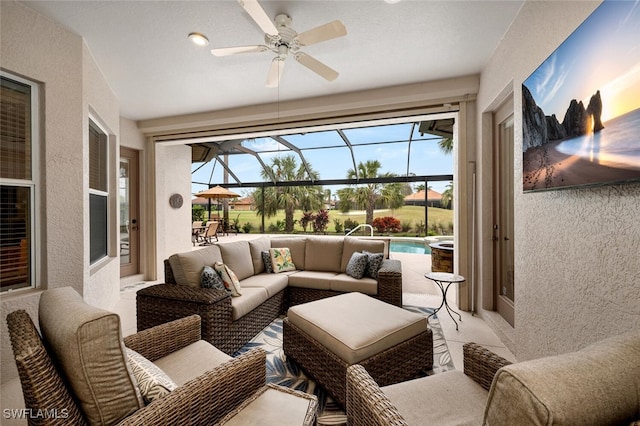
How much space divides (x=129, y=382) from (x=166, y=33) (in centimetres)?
271

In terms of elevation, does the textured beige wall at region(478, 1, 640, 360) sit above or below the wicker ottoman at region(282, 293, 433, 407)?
above

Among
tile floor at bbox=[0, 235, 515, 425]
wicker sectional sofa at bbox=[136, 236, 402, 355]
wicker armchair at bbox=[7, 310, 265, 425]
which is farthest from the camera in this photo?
wicker sectional sofa at bbox=[136, 236, 402, 355]

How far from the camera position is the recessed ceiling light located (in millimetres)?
2465

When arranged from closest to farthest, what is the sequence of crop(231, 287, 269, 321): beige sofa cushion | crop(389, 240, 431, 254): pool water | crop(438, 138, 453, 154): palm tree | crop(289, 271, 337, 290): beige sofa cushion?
crop(231, 287, 269, 321): beige sofa cushion
crop(289, 271, 337, 290): beige sofa cushion
crop(438, 138, 453, 154): palm tree
crop(389, 240, 431, 254): pool water

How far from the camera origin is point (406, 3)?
6.96 feet

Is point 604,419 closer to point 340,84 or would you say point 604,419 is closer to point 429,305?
point 429,305

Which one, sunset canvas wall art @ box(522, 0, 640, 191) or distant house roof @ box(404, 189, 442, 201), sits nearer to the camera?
sunset canvas wall art @ box(522, 0, 640, 191)

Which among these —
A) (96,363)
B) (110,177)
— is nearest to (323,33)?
(96,363)

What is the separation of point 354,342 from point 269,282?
1.63 m

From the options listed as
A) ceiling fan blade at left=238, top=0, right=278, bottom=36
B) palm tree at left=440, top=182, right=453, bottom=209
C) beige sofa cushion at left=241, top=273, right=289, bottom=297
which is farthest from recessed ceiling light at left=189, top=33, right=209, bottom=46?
palm tree at left=440, top=182, right=453, bottom=209

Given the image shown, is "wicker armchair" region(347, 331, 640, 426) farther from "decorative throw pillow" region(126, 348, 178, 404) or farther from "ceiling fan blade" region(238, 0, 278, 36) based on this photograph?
"ceiling fan blade" region(238, 0, 278, 36)

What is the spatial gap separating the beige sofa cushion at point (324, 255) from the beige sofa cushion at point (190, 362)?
2233 millimetres

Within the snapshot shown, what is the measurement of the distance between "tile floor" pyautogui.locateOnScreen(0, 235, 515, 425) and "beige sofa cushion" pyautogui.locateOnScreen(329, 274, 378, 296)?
81 centimetres

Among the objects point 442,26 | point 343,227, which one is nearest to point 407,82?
point 442,26
